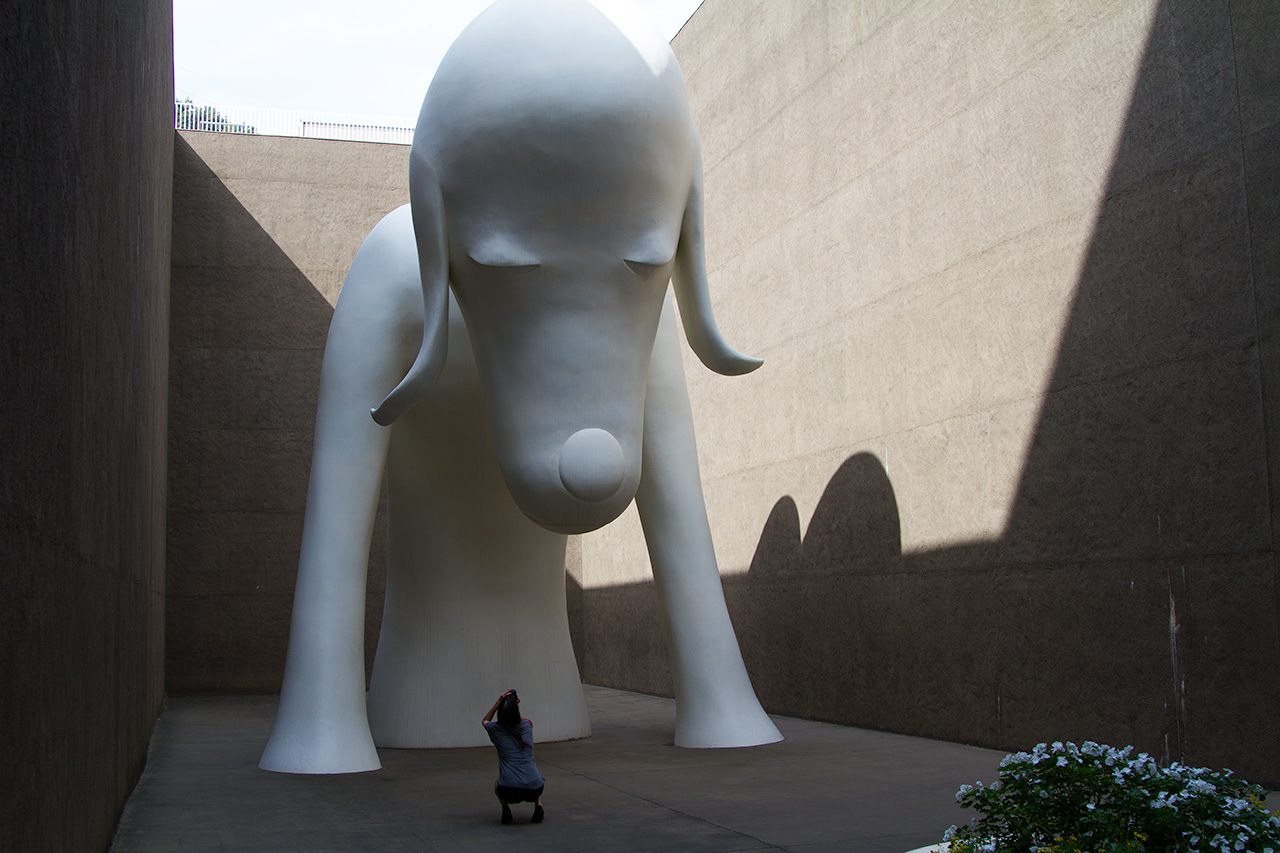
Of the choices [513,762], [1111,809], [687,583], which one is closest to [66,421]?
[513,762]

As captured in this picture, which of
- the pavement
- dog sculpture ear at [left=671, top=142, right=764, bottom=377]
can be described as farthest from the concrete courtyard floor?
dog sculpture ear at [left=671, top=142, right=764, bottom=377]

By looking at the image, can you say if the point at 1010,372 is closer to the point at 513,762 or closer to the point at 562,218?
the point at 562,218

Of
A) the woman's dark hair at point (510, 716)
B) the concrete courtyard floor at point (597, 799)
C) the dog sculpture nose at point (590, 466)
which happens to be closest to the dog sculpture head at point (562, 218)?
the dog sculpture nose at point (590, 466)

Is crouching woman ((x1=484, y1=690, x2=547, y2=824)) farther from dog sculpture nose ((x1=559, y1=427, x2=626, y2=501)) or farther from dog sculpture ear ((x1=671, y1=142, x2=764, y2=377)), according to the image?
dog sculpture ear ((x1=671, y1=142, x2=764, y2=377))

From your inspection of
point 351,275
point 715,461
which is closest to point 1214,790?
point 351,275

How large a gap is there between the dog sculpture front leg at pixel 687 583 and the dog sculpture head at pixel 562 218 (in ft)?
4.20

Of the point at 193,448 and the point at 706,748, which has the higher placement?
the point at 193,448

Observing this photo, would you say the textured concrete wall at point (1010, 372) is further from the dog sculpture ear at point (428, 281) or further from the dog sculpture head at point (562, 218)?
the dog sculpture ear at point (428, 281)

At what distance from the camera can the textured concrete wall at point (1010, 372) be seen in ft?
14.8

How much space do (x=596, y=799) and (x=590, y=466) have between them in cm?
127

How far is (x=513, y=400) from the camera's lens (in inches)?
179

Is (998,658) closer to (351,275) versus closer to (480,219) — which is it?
(480,219)

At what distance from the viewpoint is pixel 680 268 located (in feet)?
16.4

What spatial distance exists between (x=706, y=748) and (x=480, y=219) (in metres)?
2.83
